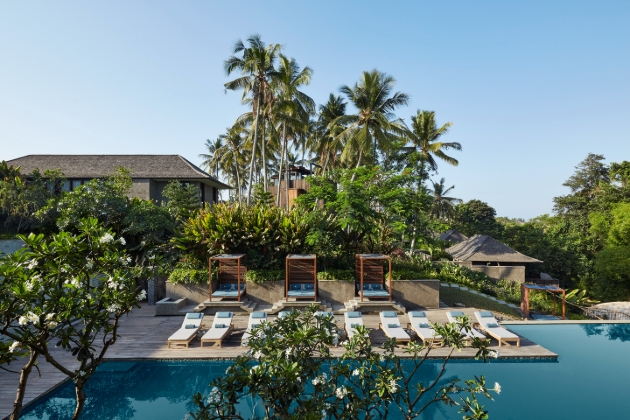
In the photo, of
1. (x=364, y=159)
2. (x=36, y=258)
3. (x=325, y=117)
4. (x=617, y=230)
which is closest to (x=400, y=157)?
(x=364, y=159)

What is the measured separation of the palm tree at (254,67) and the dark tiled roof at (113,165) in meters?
7.44

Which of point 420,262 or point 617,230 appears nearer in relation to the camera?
point 420,262

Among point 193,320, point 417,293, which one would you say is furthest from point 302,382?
point 417,293

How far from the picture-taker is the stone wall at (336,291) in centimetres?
1445

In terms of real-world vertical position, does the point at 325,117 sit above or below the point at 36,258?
above

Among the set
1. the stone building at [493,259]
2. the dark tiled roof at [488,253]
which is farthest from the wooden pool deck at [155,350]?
the dark tiled roof at [488,253]

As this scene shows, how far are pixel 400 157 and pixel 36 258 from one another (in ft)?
83.5

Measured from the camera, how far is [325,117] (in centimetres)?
2806

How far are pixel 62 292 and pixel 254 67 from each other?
17447 millimetres

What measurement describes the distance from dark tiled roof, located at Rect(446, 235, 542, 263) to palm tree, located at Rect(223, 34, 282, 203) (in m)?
14.8

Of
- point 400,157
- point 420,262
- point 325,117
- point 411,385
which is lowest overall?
point 411,385

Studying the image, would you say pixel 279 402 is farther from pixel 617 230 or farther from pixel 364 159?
pixel 617 230

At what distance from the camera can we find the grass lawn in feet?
49.1

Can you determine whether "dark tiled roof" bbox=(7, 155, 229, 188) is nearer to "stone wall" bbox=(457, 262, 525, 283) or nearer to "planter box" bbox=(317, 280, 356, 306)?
"planter box" bbox=(317, 280, 356, 306)
